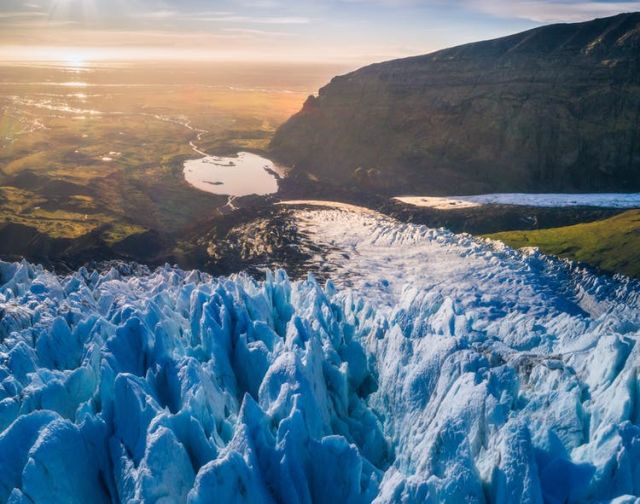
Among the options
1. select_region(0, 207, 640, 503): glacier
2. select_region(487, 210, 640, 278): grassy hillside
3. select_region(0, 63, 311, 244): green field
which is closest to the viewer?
select_region(0, 207, 640, 503): glacier

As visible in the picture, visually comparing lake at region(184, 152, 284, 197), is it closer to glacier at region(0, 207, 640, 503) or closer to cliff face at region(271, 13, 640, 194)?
cliff face at region(271, 13, 640, 194)

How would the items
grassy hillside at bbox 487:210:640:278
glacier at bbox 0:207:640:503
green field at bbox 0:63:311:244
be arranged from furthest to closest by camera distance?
green field at bbox 0:63:311:244, grassy hillside at bbox 487:210:640:278, glacier at bbox 0:207:640:503

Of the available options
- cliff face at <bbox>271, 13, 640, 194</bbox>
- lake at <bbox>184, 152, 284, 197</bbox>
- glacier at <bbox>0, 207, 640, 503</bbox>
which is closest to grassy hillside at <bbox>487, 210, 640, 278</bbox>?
glacier at <bbox>0, 207, 640, 503</bbox>

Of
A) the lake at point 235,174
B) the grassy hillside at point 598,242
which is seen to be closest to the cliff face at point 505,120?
the lake at point 235,174

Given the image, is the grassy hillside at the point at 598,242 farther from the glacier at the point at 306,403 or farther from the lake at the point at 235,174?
the lake at the point at 235,174

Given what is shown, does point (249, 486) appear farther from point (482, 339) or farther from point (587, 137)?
point (587, 137)

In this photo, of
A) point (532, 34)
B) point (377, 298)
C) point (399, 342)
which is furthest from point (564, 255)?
point (532, 34)
